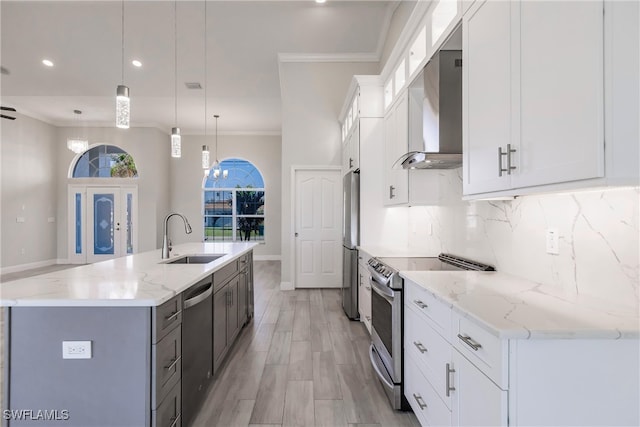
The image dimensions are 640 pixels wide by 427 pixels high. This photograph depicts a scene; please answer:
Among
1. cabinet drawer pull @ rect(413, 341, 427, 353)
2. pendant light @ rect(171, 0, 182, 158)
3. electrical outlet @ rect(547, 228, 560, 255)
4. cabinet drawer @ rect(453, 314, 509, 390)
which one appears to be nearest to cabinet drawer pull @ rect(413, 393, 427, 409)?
cabinet drawer pull @ rect(413, 341, 427, 353)

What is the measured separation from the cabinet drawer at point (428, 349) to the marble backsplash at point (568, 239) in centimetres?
63

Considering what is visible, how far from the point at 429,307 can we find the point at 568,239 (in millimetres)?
715

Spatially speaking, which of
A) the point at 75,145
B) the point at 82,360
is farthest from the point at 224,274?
the point at 75,145

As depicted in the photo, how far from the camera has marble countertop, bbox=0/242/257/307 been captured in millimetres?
1480

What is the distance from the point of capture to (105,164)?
8.59 m

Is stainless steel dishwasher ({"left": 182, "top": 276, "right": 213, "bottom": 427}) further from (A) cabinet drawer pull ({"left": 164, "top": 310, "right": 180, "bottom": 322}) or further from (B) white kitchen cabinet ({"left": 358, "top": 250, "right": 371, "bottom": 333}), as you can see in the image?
(B) white kitchen cabinet ({"left": 358, "top": 250, "right": 371, "bottom": 333})

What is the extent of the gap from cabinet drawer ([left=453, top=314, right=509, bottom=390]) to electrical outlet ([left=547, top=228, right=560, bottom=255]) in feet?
2.16

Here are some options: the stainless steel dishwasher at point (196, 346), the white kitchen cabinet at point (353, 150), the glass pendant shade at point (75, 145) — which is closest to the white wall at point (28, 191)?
the glass pendant shade at point (75, 145)

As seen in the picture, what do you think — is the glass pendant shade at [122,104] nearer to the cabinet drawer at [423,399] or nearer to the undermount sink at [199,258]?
the undermount sink at [199,258]

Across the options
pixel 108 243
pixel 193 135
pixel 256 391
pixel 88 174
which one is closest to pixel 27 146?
pixel 88 174

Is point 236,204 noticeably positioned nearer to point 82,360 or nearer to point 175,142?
point 175,142

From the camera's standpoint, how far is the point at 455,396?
4.54 feet

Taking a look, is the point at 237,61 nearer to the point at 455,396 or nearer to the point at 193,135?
the point at 193,135

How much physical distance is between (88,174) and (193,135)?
114 inches
